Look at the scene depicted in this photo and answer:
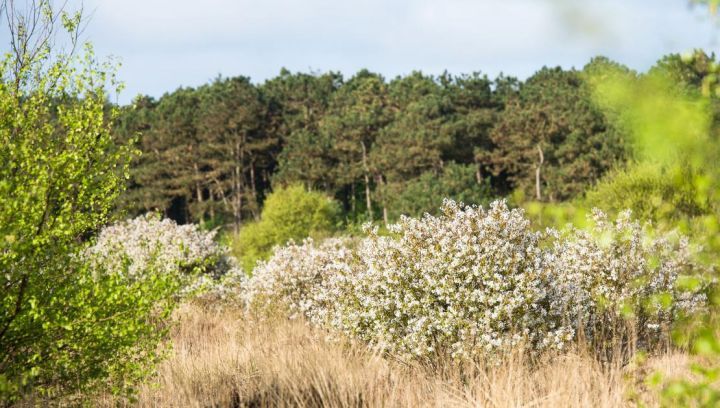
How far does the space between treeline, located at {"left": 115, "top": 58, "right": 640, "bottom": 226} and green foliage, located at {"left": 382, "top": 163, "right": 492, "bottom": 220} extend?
87mm

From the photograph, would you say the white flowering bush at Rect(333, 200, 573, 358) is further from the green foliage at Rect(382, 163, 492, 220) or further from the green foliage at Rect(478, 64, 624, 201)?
the green foliage at Rect(478, 64, 624, 201)

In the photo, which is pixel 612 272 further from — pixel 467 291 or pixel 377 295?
pixel 377 295

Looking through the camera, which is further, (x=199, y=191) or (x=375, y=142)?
(x=199, y=191)

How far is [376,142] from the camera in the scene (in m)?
54.1

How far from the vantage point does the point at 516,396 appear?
5836 millimetres

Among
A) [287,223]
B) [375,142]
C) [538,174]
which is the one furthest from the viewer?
[375,142]

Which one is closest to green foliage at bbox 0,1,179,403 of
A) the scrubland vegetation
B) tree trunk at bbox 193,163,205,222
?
the scrubland vegetation

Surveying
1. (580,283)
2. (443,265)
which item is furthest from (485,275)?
(580,283)

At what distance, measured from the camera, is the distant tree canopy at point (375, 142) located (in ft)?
152

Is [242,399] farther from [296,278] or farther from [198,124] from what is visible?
[198,124]

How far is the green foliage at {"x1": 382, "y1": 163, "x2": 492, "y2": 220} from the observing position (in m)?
42.8

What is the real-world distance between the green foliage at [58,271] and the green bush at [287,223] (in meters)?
30.8

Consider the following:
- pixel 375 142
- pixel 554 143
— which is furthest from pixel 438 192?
pixel 375 142

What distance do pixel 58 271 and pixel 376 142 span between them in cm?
4809
